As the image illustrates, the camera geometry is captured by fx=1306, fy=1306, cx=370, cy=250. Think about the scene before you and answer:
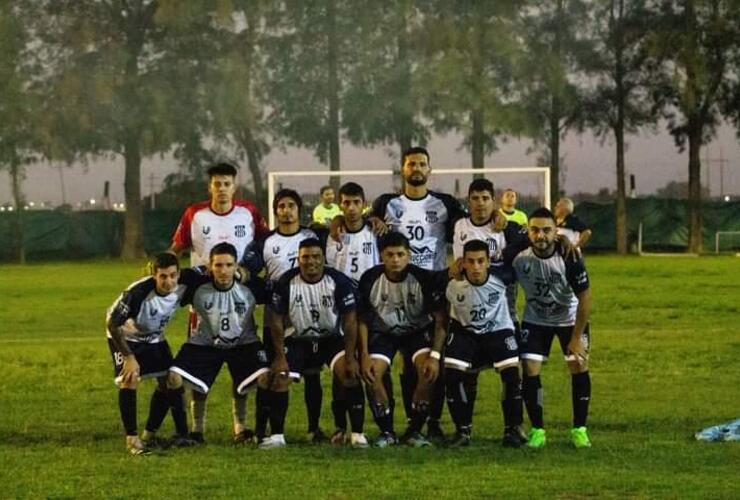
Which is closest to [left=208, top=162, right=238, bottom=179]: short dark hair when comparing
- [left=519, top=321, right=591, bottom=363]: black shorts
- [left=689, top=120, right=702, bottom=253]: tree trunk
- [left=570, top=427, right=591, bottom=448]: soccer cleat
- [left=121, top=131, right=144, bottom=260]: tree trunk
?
[left=519, top=321, right=591, bottom=363]: black shorts

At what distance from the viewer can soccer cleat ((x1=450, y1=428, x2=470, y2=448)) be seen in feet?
30.7

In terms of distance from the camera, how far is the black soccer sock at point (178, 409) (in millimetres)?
9648

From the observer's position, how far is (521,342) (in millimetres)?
9711

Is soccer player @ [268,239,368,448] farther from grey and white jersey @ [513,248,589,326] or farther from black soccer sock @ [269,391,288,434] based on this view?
grey and white jersey @ [513,248,589,326]

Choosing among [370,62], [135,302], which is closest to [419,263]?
[135,302]

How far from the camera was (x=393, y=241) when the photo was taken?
9.47 metres

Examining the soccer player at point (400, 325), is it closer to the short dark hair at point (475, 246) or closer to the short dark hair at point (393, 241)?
the short dark hair at point (393, 241)

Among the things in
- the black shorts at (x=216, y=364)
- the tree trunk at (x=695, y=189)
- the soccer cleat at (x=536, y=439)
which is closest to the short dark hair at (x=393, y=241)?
the black shorts at (x=216, y=364)

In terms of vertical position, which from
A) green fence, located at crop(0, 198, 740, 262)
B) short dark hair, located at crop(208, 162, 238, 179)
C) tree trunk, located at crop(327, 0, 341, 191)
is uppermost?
tree trunk, located at crop(327, 0, 341, 191)

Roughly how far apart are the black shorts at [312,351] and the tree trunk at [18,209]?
3719cm

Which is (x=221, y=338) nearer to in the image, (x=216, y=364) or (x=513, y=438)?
(x=216, y=364)

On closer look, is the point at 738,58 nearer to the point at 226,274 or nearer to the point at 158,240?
the point at 158,240

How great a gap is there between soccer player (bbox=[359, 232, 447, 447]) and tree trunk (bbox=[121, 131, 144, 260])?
37.0 meters

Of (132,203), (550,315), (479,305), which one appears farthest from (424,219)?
(132,203)
